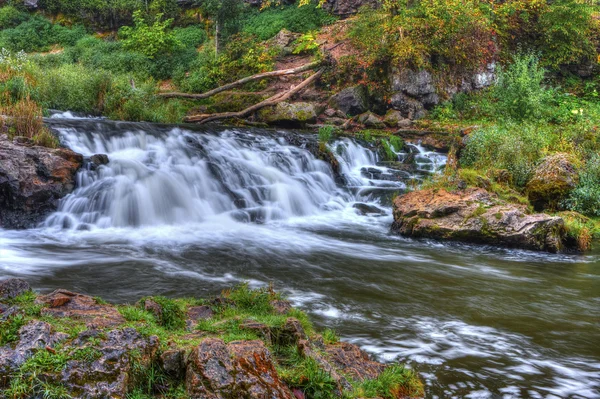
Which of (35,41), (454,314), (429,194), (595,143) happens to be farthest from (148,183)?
(35,41)

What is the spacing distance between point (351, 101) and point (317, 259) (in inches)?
482

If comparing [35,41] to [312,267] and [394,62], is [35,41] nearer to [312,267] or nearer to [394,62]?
[394,62]

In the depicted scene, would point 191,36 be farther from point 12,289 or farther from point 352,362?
point 352,362

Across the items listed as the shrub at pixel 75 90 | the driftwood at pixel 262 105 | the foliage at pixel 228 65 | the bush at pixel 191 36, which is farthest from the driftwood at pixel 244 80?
the bush at pixel 191 36

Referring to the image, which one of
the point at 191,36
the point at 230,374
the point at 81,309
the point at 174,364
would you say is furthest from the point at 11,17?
the point at 230,374

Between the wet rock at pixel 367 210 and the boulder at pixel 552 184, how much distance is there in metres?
3.54

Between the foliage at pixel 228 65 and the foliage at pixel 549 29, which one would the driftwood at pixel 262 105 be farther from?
the foliage at pixel 549 29

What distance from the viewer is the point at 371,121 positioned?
1798cm

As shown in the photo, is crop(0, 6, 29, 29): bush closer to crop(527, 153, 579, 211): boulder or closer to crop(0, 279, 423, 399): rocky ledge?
crop(527, 153, 579, 211): boulder

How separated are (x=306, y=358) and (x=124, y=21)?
101ft

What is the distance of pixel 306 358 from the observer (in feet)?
9.71

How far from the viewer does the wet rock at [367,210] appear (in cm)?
1177

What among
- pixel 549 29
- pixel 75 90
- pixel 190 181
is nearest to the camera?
pixel 190 181

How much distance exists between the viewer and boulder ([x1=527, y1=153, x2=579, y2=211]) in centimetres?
1116
